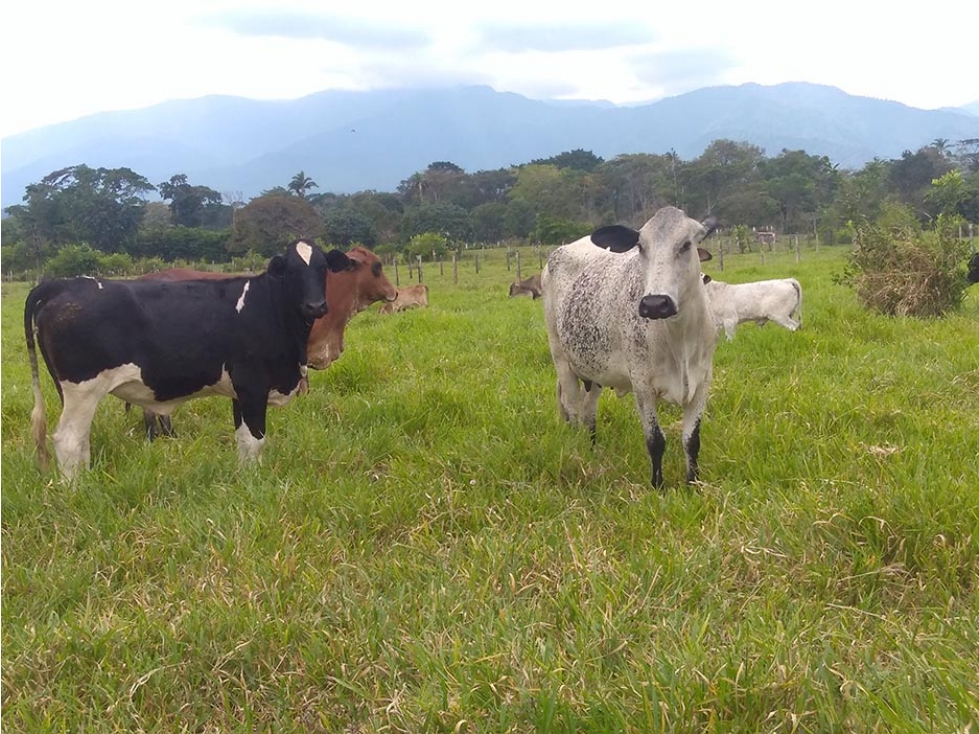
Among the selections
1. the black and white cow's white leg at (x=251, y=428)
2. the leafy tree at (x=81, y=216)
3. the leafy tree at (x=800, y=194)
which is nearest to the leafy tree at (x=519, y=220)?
the leafy tree at (x=800, y=194)

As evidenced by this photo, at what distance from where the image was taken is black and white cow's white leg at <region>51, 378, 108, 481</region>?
452 centimetres

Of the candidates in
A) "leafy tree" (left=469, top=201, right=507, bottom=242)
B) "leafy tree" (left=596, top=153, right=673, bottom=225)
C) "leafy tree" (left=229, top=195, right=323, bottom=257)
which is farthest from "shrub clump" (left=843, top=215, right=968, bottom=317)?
"leafy tree" (left=469, top=201, right=507, bottom=242)

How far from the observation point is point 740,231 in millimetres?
35469

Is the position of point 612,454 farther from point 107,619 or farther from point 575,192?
point 575,192

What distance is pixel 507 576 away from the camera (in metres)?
3.09

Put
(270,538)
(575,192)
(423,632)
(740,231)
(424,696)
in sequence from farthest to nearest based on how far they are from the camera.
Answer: (575,192), (740,231), (270,538), (423,632), (424,696)

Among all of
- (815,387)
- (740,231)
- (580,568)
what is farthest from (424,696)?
(740,231)

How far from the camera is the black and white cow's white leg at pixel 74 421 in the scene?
178 inches

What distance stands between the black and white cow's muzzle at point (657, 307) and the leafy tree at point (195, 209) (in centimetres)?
6200

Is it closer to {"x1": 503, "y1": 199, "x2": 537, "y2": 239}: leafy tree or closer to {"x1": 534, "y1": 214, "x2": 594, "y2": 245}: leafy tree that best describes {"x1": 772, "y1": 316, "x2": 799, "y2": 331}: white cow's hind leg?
{"x1": 534, "y1": 214, "x2": 594, "y2": 245}: leafy tree

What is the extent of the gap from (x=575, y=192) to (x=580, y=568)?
5533 cm

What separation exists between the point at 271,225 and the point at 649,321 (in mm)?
39081

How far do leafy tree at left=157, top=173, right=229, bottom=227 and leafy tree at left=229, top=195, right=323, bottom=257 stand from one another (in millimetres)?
20793

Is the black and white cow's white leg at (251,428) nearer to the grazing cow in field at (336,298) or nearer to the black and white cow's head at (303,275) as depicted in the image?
the black and white cow's head at (303,275)
